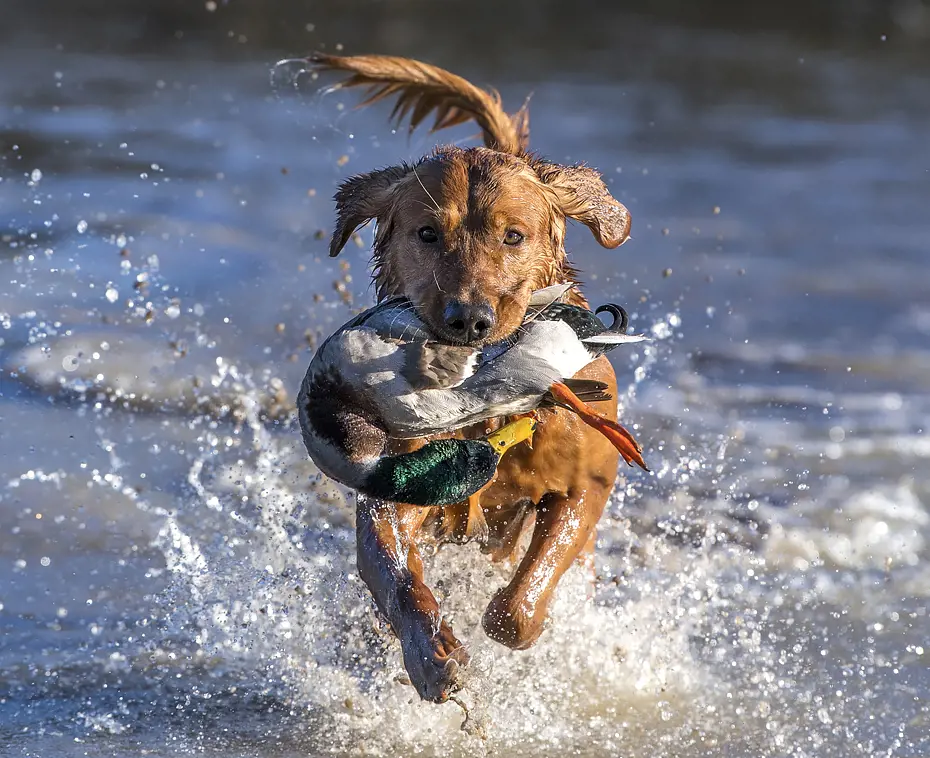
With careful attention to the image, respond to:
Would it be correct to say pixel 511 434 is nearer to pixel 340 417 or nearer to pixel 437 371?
pixel 437 371

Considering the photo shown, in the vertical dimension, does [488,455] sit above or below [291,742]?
above

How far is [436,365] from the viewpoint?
279 centimetres

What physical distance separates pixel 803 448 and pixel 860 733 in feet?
6.63

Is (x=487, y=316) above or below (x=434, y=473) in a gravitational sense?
above

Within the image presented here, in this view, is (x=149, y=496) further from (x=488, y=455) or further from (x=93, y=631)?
(x=488, y=455)

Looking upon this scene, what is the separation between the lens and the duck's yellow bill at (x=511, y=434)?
123 inches

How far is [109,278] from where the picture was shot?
21.3 ft

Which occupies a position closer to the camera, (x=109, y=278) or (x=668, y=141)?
(x=109, y=278)

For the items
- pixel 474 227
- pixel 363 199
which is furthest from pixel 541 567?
→ pixel 363 199

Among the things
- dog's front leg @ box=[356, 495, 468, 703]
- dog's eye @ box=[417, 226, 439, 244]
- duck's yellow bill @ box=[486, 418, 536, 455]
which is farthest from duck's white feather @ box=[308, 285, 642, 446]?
dog's front leg @ box=[356, 495, 468, 703]

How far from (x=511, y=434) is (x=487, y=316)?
392 mm

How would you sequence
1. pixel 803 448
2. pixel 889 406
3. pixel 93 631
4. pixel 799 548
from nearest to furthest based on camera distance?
pixel 93 631 → pixel 799 548 → pixel 803 448 → pixel 889 406

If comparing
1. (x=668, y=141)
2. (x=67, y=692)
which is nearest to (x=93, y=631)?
(x=67, y=692)

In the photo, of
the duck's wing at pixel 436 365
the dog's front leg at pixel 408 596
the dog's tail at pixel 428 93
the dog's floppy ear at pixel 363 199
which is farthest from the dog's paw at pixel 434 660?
the dog's tail at pixel 428 93
